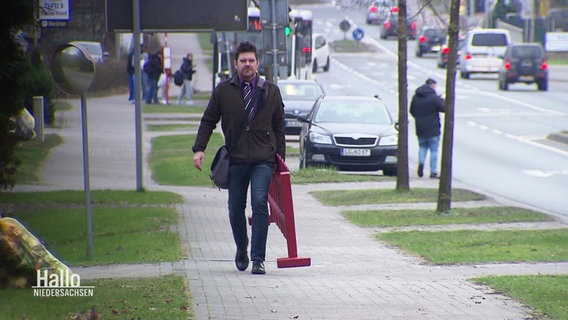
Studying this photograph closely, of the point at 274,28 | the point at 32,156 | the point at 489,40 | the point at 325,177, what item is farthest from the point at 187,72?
the point at 325,177

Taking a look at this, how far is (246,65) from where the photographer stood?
9.49 meters

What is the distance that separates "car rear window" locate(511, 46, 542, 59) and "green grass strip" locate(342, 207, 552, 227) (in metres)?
31.0

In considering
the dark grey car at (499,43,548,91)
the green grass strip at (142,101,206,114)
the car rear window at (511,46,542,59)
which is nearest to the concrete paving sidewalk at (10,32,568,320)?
the green grass strip at (142,101,206,114)

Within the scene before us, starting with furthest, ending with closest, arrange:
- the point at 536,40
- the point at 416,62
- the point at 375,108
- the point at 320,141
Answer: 1. the point at 536,40
2. the point at 416,62
3. the point at 375,108
4. the point at 320,141

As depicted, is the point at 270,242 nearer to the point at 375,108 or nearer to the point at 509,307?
the point at 509,307

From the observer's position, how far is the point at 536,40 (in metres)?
72.9

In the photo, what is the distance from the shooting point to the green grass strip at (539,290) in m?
8.07

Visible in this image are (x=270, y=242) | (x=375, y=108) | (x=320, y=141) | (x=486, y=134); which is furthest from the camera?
(x=486, y=134)

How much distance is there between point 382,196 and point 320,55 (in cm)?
4264

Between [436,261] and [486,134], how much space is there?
70.2ft

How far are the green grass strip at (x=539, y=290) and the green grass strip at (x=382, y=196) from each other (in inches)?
313

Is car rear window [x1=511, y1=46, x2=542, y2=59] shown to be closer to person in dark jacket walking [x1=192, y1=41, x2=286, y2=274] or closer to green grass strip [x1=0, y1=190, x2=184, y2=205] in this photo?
green grass strip [x1=0, y1=190, x2=184, y2=205]

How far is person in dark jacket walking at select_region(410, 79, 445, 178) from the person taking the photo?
74.7ft

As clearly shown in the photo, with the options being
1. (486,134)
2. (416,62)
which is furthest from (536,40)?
(486,134)
